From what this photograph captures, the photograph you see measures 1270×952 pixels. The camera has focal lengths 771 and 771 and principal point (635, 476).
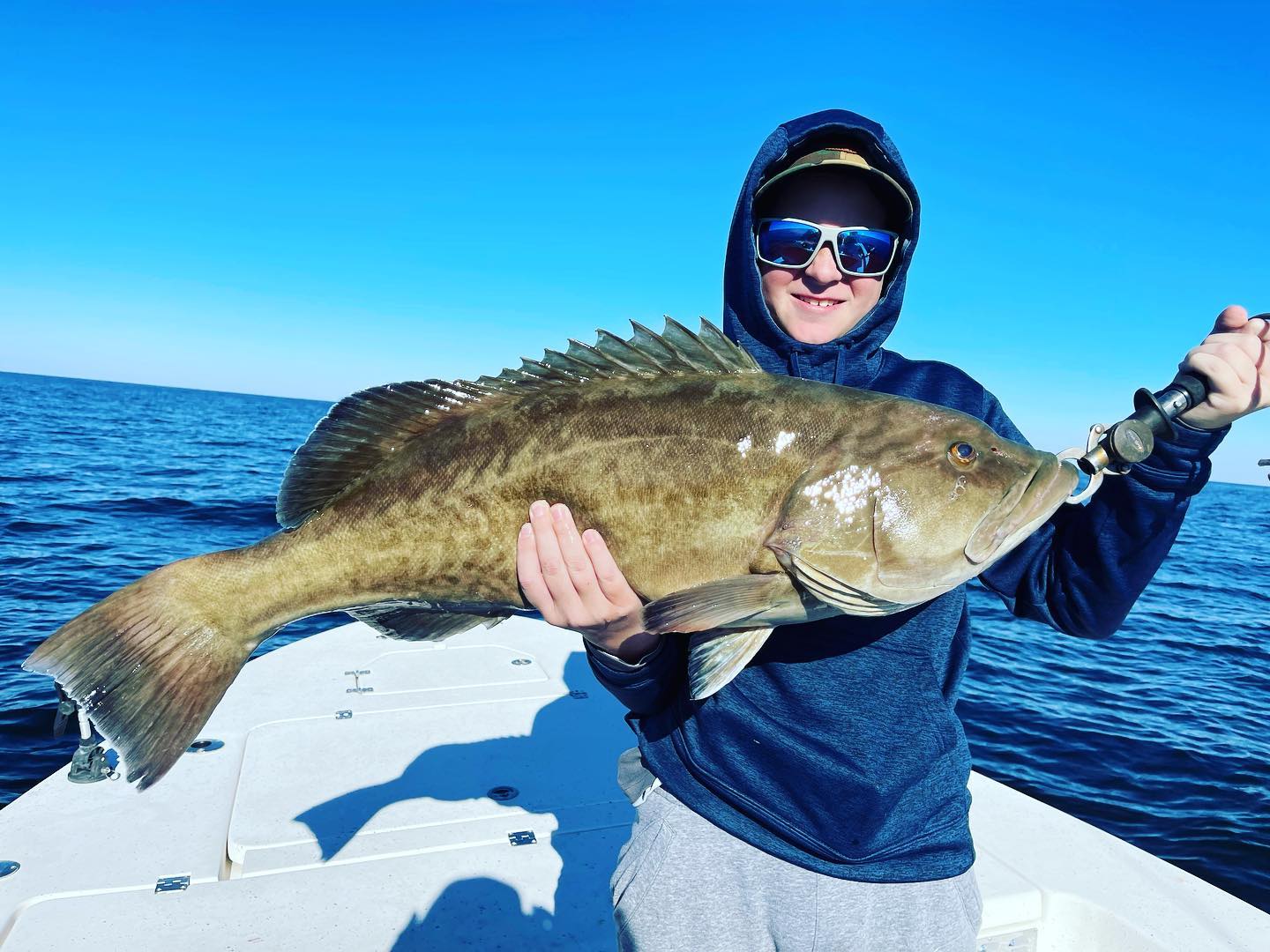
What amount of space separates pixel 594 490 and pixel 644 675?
0.65 metres

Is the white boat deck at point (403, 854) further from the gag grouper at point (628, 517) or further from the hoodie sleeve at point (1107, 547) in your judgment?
the hoodie sleeve at point (1107, 547)

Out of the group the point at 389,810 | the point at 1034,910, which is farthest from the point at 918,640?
the point at 389,810

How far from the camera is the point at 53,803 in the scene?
4.61 meters

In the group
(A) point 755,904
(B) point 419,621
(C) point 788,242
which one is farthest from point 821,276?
(A) point 755,904

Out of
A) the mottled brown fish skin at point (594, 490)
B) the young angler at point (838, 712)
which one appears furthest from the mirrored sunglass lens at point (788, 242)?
the mottled brown fish skin at point (594, 490)

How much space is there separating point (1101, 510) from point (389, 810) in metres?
4.12

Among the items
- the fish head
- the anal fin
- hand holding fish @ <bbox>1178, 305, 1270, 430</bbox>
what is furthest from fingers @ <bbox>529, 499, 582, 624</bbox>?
hand holding fish @ <bbox>1178, 305, 1270, 430</bbox>

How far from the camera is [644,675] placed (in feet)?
8.54

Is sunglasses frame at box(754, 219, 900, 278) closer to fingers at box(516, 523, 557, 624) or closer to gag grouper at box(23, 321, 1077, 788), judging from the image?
gag grouper at box(23, 321, 1077, 788)

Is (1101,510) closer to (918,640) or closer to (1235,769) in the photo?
(918,640)

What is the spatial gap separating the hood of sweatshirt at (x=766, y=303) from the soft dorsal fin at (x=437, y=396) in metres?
0.32

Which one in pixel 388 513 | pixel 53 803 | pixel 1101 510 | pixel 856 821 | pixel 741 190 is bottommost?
pixel 53 803

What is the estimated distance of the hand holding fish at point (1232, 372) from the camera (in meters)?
2.00

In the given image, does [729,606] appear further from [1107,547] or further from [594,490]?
[1107,547]
